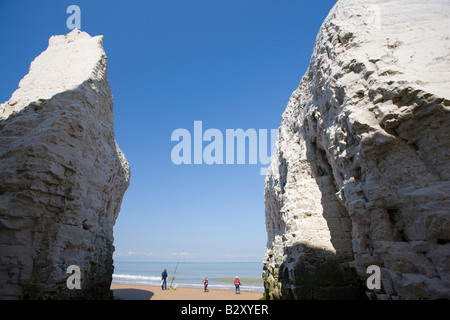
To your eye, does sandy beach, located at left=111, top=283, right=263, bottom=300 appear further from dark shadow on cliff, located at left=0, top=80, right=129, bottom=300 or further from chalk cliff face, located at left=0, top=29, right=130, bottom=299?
dark shadow on cliff, located at left=0, top=80, right=129, bottom=300

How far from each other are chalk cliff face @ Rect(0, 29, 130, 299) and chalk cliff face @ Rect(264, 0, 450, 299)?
7191 millimetres

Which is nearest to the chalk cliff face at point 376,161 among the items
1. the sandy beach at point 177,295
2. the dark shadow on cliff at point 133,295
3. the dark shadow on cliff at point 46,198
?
the sandy beach at point 177,295

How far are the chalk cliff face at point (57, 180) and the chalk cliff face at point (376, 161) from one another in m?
7.19

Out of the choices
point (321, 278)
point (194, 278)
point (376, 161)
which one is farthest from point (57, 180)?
point (194, 278)

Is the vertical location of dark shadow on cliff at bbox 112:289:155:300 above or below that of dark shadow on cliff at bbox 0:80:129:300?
below

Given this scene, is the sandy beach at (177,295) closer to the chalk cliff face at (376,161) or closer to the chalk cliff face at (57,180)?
the chalk cliff face at (57,180)

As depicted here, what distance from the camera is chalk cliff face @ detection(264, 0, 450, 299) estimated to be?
542 cm

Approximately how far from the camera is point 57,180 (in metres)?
7.73

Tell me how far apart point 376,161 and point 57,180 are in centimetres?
897

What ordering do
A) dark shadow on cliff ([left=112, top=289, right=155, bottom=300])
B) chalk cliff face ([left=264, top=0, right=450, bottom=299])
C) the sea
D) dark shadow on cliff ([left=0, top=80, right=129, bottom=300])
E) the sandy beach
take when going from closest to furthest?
chalk cliff face ([left=264, top=0, right=450, bottom=299]) → dark shadow on cliff ([left=0, top=80, right=129, bottom=300]) → dark shadow on cliff ([left=112, top=289, right=155, bottom=300]) → the sandy beach → the sea

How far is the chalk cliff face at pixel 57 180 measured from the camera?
682 cm

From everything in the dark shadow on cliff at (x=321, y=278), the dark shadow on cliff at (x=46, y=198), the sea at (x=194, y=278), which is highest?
the dark shadow on cliff at (x=46, y=198)

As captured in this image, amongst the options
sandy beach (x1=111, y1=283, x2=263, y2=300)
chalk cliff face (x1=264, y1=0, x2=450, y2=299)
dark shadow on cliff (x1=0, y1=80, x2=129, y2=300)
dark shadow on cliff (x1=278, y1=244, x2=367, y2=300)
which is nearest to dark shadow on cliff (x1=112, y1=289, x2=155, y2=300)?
sandy beach (x1=111, y1=283, x2=263, y2=300)
